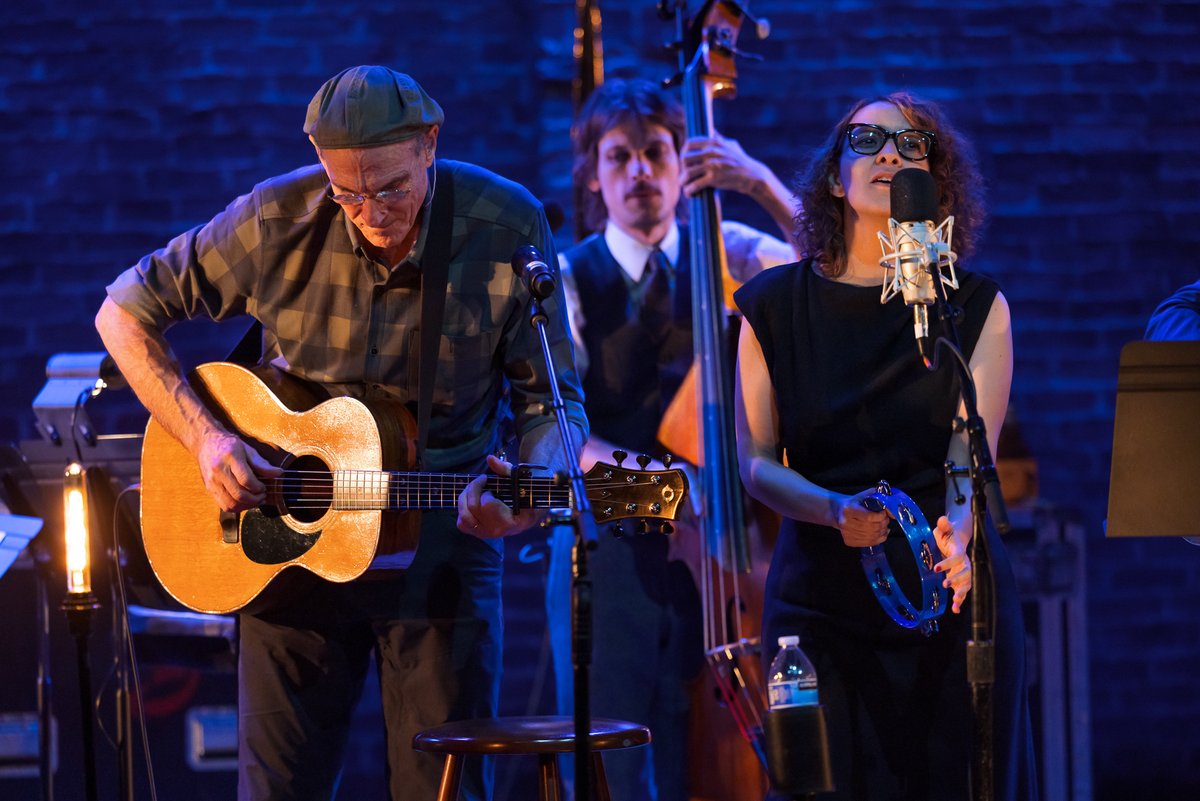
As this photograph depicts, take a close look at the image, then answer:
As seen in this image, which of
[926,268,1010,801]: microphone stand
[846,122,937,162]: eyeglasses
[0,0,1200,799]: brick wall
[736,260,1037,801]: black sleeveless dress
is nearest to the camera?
[926,268,1010,801]: microphone stand

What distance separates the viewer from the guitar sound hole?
3.13 metres

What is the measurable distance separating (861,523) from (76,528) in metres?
2.01

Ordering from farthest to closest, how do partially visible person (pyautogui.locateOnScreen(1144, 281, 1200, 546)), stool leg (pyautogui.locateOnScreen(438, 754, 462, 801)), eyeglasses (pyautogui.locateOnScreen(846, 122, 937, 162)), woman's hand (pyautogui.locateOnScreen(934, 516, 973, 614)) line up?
partially visible person (pyautogui.locateOnScreen(1144, 281, 1200, 546)) → eyeglasses (pyautogui.locateOnScreen(846, 122, 937, 162)) → stool leg (pyautogui.locateOnScreen(438, 754, 462, 801)) → woman's hand (pyautogui.locateOnScreen(934, 516, 973, 614))

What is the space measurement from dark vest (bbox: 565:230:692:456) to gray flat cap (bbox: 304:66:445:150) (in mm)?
1333

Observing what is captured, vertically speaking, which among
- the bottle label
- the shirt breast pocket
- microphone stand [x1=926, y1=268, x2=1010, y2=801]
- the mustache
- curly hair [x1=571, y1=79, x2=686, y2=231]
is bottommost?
the bottle label

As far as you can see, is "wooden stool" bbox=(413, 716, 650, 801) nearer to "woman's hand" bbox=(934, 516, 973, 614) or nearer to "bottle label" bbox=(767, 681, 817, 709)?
"bottle label" bbox=(767, 681, 817, 709)

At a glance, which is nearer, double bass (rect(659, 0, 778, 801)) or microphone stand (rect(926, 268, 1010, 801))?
microphone stand (rect(926, 268, 1010, 801))

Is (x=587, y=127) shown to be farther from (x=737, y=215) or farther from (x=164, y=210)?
(x=164, y=210)

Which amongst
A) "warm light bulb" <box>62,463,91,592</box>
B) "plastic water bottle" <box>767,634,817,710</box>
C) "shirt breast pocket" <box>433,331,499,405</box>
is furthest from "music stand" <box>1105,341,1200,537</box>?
"warm light bulb" <box>62,463,91,592</box>

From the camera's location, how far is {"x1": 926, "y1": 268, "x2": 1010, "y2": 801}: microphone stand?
2.18 metres

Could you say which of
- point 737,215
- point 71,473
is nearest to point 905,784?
point 71,473

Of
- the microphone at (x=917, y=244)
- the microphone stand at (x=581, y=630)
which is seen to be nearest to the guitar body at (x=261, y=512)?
the microphone stand at (x=581, y=630)

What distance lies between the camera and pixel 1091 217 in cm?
533

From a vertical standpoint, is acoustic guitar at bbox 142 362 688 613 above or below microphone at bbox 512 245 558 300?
below
